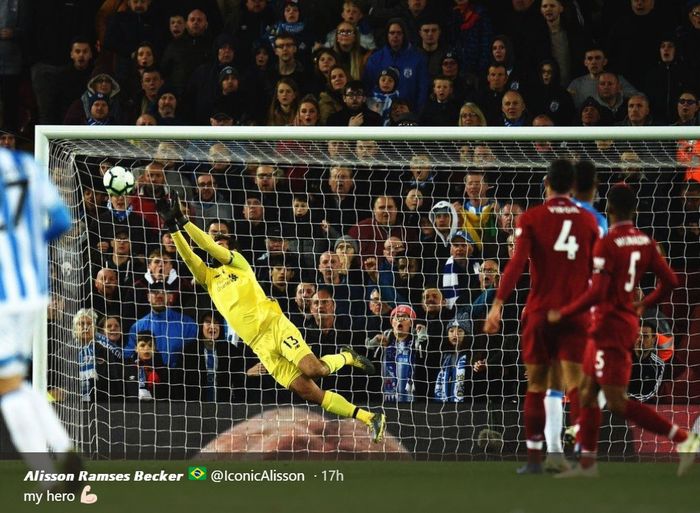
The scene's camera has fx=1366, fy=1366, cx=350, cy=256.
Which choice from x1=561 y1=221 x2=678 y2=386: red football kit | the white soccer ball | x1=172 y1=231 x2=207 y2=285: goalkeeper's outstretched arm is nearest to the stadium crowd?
x1=172 y1=231 x2=207 y2=285: goalkeeper's outstretched arm

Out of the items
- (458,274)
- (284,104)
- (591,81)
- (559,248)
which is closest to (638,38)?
(591,81)

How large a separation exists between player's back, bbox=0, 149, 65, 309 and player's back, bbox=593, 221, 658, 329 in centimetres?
284

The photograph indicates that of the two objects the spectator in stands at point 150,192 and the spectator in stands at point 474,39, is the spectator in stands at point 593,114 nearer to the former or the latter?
the spectator in stands at point 474,39

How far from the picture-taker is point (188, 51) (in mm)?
11938

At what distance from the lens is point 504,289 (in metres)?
6.98

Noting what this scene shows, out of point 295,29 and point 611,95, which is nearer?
point 611,95

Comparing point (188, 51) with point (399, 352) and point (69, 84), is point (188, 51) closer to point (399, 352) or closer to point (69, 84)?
point (69, 84)

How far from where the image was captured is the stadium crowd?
388 inches

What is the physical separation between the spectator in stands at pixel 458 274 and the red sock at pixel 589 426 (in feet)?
8.95

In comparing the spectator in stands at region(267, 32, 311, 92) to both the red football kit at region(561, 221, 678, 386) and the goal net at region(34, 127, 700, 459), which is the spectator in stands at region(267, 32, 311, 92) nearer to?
the goal net at region(34, 127, 700, 459)

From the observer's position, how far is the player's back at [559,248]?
711 cm

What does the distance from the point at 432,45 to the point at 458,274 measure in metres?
2.40

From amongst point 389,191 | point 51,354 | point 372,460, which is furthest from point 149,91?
point 372,460

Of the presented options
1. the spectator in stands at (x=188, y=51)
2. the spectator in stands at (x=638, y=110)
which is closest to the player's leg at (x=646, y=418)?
the spectator in stands at (x=638, y=110)
